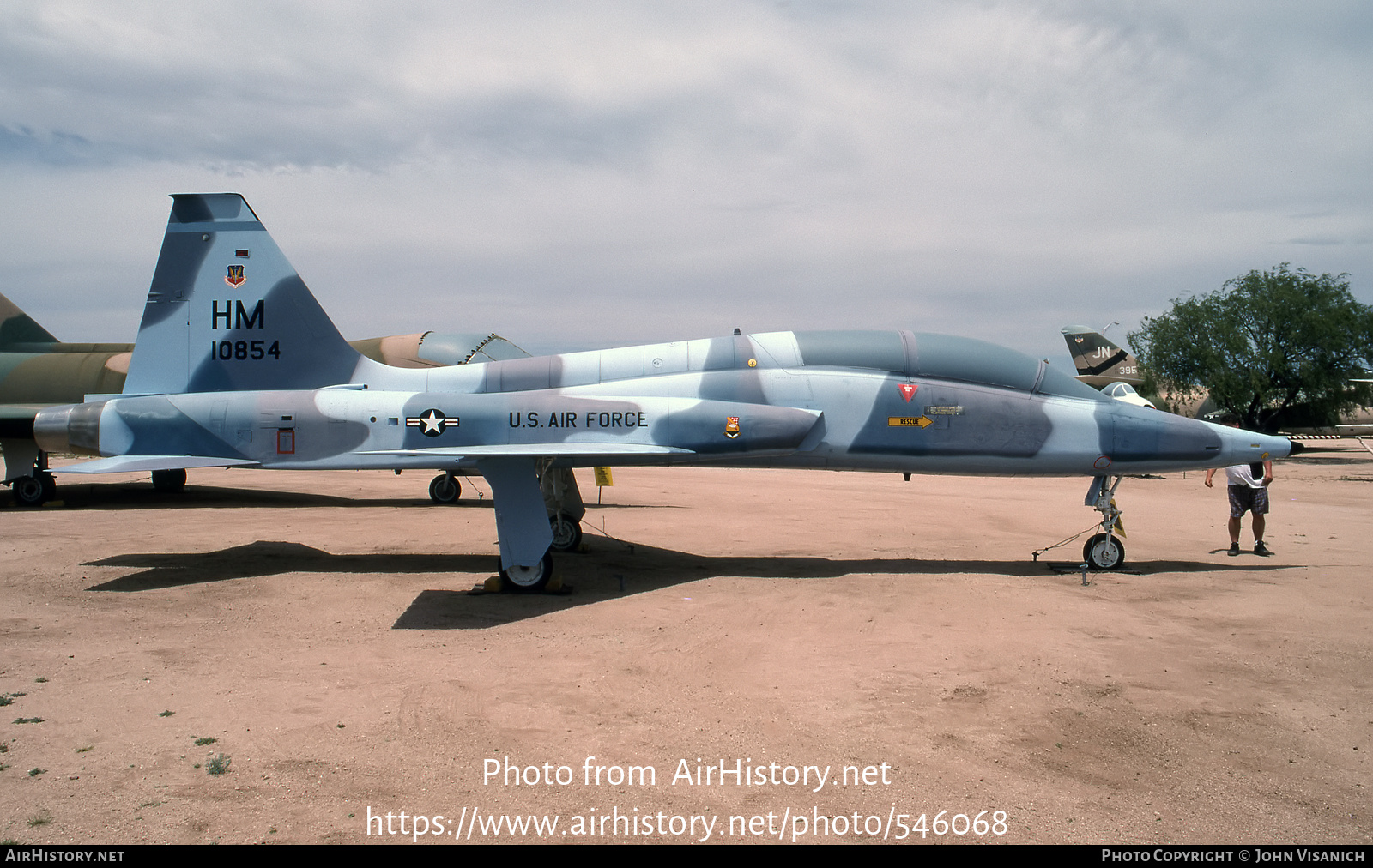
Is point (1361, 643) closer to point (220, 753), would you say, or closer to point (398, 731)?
point (398, 731)

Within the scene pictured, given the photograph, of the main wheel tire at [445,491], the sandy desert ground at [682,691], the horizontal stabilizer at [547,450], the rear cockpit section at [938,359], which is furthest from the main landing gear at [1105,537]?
the main wheel tire at [445,491]

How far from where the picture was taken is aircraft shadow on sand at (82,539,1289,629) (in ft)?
29.0

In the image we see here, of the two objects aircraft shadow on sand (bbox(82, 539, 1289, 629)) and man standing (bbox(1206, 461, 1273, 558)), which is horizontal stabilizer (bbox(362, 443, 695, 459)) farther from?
man standing (bbox(1206, 461, 1273, 558))

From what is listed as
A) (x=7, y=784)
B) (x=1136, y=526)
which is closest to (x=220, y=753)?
(x=7, y=784)

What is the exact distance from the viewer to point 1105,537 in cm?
1038

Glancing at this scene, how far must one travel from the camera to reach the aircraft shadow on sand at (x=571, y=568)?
8844 mm

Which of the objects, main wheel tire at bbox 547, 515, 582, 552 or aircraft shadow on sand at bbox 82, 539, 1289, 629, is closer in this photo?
aircraft shadow on sand at bbox 82, 539, 1289, 629

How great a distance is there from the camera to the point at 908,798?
4.31 meters

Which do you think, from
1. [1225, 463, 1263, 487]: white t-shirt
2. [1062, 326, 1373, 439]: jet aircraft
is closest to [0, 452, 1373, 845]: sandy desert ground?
[1225, 463, 1263, 487]: white t-shirt

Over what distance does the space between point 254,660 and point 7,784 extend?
2.23 meters

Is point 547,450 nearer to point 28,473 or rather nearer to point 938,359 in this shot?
point 938,359

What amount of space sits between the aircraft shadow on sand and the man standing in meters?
0.96

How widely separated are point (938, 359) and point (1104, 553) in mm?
3232

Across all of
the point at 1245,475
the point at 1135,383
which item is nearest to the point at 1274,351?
the point at 1135,383
